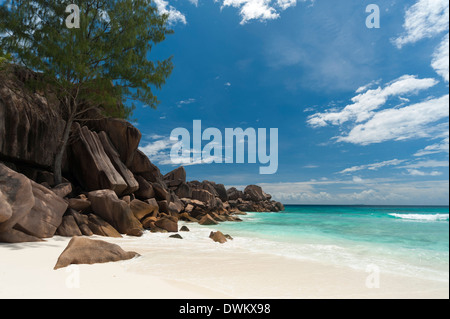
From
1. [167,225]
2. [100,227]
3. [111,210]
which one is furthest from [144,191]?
[100,227]

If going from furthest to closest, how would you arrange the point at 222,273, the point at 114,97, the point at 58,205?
the point at 114,97 < the point at 58,205 < the point at 222,273

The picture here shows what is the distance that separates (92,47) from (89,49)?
2.61 feet

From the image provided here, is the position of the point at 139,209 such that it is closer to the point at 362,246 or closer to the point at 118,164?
the point at 118,164

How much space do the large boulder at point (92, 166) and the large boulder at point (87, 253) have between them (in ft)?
31.0

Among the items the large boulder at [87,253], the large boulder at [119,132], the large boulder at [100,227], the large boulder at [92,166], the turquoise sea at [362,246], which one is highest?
the large boulder at [119,132]

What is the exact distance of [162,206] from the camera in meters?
17.3

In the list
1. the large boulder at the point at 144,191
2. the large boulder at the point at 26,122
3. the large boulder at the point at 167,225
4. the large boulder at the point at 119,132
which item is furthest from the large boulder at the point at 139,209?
the large boulder at the point at 119,132

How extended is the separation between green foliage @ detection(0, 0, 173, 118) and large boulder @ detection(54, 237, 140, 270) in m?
10.9

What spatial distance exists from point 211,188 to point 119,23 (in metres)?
32.4

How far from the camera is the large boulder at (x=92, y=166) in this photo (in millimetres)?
13949

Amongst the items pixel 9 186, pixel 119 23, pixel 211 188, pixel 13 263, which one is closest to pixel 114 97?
pixel 119 23

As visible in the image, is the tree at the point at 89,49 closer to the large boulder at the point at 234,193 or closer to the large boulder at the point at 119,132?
the large boulder at the point at 119,132

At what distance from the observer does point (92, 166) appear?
46.6 feet

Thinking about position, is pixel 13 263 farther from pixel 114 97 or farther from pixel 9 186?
pixel 114 97
